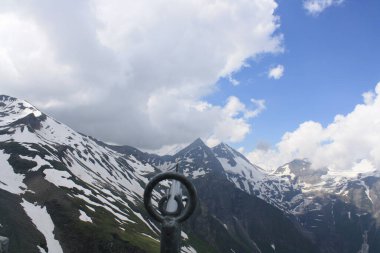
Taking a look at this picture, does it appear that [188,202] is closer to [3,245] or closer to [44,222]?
[3,245]

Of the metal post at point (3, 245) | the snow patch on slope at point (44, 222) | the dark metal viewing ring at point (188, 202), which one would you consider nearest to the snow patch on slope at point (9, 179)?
the snow patch on slope at point (44, 222)

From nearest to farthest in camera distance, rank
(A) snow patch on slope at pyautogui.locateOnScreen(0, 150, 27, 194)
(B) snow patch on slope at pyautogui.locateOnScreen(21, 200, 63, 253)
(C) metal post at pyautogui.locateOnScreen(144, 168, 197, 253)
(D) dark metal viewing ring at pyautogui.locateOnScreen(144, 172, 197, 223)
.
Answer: (C) metal post at pyautogui.locateOnScreen(144, 168, 197, 253) < (D) dark metal viewing ring at pyautogui.locateOnScreen(144, 172, 197, 223) < (B) snow patch on slope at pyautogui.locateOnScreen(21, 200, 63, 253) < (A) snow patch on slope at pyautogui.locateOnScreen(0, 150, 27, 194)

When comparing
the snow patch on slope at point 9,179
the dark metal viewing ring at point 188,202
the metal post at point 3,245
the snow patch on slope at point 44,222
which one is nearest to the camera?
the dark metal viewing ring at point 188,202

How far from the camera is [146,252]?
383 ft

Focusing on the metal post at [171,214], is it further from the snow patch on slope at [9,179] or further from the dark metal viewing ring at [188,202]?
the snow patch on slope at [9,179]

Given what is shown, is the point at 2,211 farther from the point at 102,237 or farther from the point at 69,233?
the point at 102,237

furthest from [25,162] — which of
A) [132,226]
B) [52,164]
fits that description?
[132,226]

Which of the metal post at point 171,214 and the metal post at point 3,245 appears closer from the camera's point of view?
the metal post at point 171,214

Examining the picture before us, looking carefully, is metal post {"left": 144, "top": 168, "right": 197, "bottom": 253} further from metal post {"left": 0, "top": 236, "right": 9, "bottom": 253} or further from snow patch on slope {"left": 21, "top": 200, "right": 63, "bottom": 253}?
snow patch on slope {"left": 21, "top": 200, "right": 63, "bottom": 253}

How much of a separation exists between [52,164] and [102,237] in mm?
74140

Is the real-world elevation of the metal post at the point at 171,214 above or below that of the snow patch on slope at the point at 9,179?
below

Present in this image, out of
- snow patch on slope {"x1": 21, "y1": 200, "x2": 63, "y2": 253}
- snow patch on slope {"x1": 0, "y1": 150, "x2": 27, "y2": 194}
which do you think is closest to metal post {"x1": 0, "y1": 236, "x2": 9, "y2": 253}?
snow patch on slope {"x1": 21, "y1": 200, "x2": 63, "y2": 253}

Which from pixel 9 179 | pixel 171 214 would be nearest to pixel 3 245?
pixel 171 214

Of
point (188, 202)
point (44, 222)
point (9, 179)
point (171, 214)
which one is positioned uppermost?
point (9, 179)
